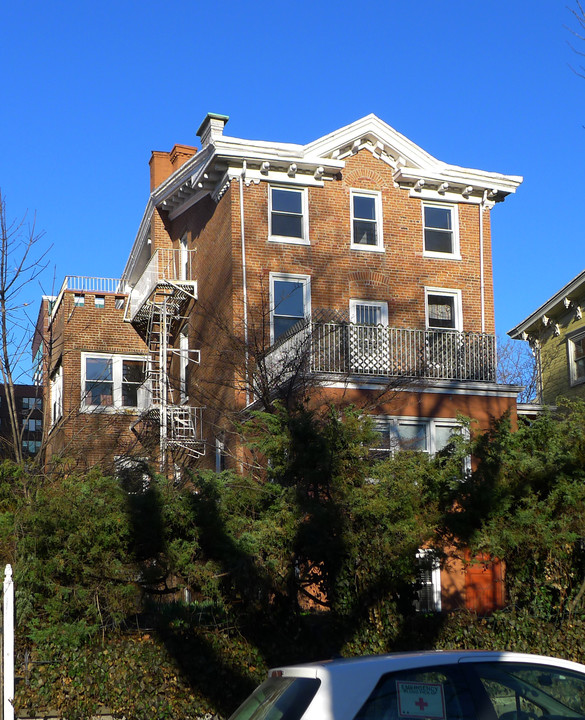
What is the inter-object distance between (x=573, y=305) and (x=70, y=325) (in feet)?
50.6

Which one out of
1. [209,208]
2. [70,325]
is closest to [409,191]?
[209,208]

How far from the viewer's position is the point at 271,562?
10.5 metres

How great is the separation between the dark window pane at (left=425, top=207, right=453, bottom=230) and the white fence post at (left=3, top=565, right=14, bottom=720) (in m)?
17.9

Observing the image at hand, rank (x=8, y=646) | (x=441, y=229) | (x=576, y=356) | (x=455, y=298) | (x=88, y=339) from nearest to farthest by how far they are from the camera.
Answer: (x=8, y=646) → (x=455, y=298) → (x=441, y=229) → (x=88, y=339) → (x=576, y=356)

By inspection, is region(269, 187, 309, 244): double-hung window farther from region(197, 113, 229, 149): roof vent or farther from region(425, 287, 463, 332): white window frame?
region(425, 287, 463, 332): white window frame

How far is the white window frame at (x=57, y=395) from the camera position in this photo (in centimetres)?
2774

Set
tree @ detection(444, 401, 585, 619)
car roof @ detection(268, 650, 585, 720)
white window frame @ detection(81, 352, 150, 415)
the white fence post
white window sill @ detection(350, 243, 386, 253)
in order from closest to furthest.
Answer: car roof @ detection(268, 650, 585, 720), the white fence post, tree @ detection(444, 401, 585, 619), white window sill @ detection(350, 243, 386, 253), white window frame @ detection(81, 352, 150, 415)

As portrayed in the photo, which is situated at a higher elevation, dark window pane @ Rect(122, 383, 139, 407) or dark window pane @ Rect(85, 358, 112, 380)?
dark window pane @ Rect(85, 358, 112, 380)

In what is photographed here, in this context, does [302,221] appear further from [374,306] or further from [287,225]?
[374,306]

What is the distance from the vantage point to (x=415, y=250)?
951 inches

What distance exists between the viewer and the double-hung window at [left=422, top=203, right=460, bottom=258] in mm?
24562

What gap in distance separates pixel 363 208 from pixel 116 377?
9.22m

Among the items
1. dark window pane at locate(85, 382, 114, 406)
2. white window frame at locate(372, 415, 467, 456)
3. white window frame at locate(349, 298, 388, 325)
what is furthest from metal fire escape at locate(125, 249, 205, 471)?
white window frame at locate(372, 415, 467, 456)

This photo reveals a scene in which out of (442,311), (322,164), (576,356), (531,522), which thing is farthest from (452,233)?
(531,522)
